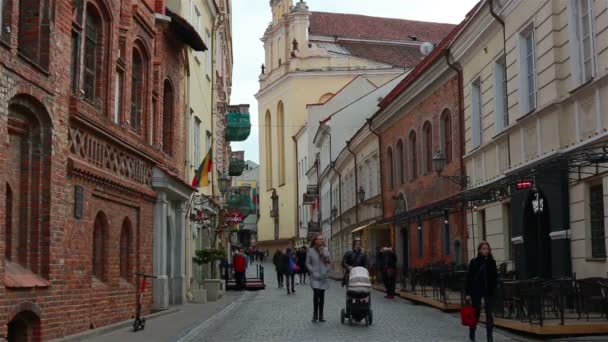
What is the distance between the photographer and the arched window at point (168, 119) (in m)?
23.8

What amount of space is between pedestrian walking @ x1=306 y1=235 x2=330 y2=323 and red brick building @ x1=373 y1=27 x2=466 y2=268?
4305 millimetres

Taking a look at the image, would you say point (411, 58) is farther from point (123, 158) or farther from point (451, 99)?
point (123, 158)

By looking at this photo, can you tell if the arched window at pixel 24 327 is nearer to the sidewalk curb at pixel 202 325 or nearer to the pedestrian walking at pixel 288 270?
the sidewalk curb at pixel 202 325

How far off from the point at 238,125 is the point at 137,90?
22309mm

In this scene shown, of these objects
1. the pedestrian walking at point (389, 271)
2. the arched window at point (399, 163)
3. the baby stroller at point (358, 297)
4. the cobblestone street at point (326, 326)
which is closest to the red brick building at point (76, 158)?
the cobblestone street at point (326, 326)

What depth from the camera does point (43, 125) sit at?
13273 mm

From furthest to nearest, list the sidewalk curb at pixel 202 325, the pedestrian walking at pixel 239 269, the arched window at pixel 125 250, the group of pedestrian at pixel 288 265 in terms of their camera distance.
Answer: the pedestrian walking at pixel 239 269, the group of pedestrian at pixel 288 265, the arched window at pixel 125 250, the sidewalk curb at pixel 202 325

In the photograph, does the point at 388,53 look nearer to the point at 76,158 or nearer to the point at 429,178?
the point at 429,178

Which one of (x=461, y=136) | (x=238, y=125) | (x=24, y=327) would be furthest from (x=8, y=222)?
(x=238, y=125)

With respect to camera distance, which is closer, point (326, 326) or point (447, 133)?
point (326, 326)

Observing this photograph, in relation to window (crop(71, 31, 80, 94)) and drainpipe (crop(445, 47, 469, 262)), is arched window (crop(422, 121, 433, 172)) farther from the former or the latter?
window (crop(71, 31, 80, 94))

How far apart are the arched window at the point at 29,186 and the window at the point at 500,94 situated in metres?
13.1

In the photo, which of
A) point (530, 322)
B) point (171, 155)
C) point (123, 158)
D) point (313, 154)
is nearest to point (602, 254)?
point (530, 322)

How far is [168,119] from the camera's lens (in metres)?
24.0
